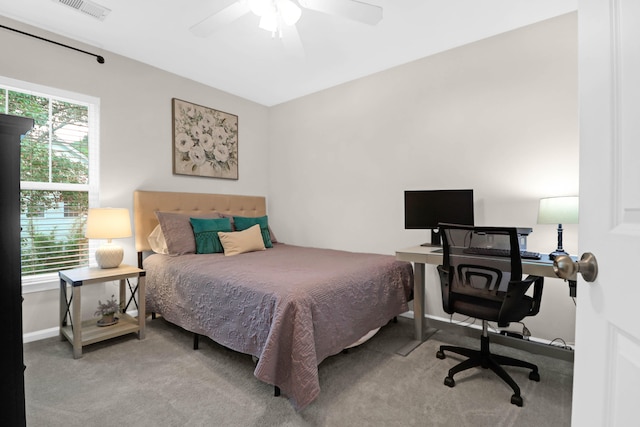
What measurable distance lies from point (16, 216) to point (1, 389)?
1.55 ft

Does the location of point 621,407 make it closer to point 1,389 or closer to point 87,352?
point 1,389

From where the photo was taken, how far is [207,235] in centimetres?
314

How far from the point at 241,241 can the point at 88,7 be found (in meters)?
2.28

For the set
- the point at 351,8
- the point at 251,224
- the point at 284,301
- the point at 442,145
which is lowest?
the point at 284,301

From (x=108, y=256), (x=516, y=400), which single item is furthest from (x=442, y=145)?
(x=108, y=256)

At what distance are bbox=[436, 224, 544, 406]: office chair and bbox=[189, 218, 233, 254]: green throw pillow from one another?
220cm

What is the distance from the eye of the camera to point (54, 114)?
107 inches

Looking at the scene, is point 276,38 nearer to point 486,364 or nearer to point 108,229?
point 108,229

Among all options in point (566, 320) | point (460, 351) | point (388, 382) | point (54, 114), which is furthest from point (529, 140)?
point (54, 114)

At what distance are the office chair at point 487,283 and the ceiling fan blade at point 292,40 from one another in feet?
5.72

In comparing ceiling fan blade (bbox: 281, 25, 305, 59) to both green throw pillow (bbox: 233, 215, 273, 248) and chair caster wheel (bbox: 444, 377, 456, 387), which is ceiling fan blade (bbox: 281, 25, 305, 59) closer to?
green throw pillow (bbox: 233, 215, 273, 248)

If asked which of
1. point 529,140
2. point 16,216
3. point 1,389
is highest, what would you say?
point 529,140

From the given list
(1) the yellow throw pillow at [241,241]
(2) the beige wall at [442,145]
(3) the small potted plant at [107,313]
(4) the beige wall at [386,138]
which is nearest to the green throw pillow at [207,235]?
(1) the yellow throw pillow at [241,241]

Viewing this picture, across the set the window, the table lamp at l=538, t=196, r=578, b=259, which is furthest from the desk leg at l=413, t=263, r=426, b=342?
the window
